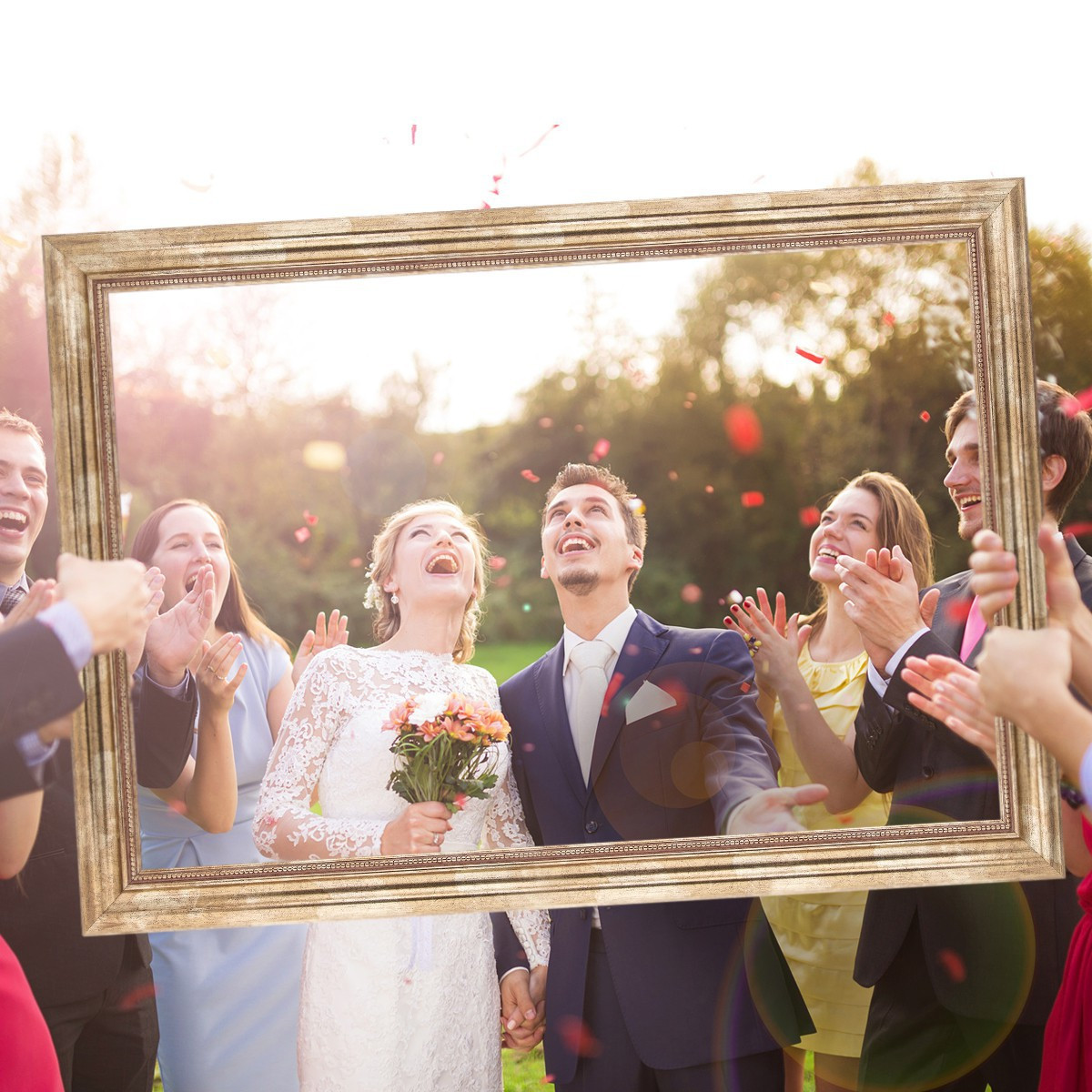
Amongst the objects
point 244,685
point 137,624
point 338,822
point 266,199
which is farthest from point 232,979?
point 266,199

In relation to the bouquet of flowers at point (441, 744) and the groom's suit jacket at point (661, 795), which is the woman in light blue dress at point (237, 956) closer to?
the bouquet of flowers at point (441, 744)

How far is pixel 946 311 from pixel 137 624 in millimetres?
2364

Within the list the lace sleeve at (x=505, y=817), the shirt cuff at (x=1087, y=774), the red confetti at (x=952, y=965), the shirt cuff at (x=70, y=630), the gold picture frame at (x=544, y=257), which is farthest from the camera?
the red confetti at (x=952, y=965)

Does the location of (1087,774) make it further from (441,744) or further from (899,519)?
(441,744)

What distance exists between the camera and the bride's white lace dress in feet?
7.99

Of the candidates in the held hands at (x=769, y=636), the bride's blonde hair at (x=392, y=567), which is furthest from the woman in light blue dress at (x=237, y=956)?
the held hands at (x=769, y=636)

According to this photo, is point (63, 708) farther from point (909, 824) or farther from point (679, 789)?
point (909, 824)

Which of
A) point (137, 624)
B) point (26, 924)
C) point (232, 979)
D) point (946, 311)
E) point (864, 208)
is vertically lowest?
point (232, 979)

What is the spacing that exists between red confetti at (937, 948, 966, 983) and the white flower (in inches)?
65.8

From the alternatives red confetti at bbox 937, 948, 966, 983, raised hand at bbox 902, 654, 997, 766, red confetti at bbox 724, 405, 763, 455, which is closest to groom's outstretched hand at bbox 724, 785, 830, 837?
raised hand at bbox 902, 654, 997, 766

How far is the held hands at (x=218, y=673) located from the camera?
244 cm

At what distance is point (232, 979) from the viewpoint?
276cm

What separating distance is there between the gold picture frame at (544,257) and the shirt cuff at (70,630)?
0.72 feet

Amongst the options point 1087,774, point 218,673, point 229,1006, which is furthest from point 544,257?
point 229,1006
